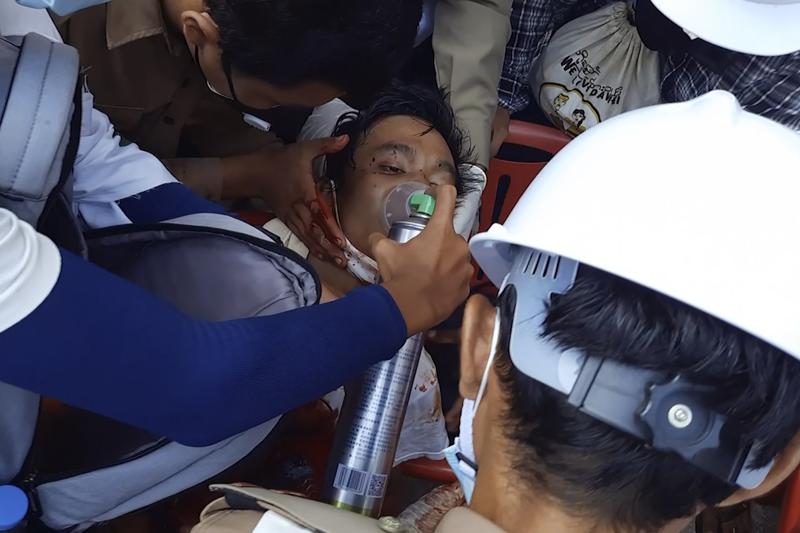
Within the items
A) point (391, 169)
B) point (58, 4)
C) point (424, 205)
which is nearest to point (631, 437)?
point (424, 205)

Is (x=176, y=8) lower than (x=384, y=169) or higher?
higher

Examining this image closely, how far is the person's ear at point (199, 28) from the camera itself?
118cm

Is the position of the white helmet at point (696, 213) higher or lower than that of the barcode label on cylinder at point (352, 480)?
higher

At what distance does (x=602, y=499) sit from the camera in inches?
27.5

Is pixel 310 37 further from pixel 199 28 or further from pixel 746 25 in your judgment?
pixel 746 25

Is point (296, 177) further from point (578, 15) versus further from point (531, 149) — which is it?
point (578, 15)

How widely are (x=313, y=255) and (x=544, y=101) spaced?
0.87 m

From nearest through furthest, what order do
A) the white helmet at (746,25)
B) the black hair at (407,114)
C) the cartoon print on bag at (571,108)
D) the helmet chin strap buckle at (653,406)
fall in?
the helmet chin strap buckle at (653,406) < the white helmet at (746,25) < the black hair at (407,114) < the cartoon print on bag at (571,108)

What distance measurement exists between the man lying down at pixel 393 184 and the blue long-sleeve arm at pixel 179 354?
22.7 inches

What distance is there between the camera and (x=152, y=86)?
1485mm

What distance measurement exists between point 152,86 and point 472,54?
0.75 m

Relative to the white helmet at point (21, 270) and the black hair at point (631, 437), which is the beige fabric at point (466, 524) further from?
the white helmet at point (21, 270)

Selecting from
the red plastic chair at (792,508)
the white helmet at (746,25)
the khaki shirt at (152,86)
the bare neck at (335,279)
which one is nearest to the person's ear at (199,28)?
the khaki shirt at (152,86)

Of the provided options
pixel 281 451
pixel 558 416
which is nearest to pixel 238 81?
pixel 281 451
